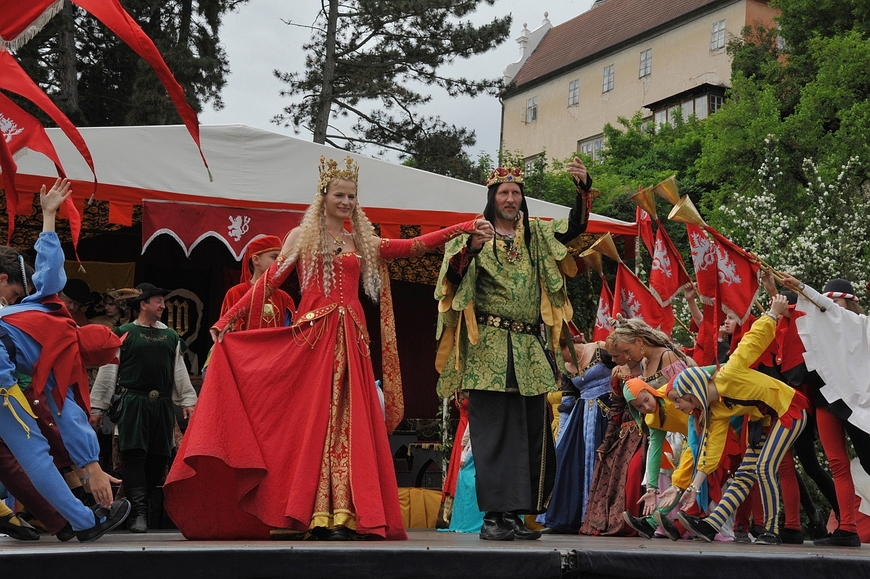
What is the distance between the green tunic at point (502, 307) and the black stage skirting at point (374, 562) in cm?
123

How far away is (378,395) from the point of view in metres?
5.62

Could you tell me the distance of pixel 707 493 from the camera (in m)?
6.54

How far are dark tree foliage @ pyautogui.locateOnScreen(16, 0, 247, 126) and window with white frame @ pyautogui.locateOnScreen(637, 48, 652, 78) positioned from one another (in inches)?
968

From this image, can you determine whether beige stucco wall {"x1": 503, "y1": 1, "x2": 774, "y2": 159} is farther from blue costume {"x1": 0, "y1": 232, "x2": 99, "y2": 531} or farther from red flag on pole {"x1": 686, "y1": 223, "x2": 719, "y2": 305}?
blue costume {"x1": 0, "y1": 232, "x2": 99, "y2": 531}

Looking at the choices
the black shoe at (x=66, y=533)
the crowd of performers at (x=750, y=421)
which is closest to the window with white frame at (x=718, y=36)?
the crowd of performers at (x=750, y=421)

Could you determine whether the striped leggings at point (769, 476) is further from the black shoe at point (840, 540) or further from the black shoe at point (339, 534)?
the black shoe at point (339, 534)

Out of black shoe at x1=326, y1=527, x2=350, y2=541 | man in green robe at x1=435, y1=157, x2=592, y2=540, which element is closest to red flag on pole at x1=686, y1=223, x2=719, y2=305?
man in green robe at x1=435, y1=157, x2=592, y2=540

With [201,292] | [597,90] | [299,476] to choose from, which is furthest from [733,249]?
[597,90]

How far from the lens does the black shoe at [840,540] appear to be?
5.66 metres

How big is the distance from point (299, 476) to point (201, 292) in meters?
6.46

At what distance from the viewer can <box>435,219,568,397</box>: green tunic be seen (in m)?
5.28

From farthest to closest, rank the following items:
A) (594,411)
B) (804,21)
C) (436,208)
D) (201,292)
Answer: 1. (804,21)
2. (201,292)
3. (436,208)
4. (594,411)

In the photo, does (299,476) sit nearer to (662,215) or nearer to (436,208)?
(436,208)

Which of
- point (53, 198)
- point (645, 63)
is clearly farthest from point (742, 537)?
point (645, 63)
